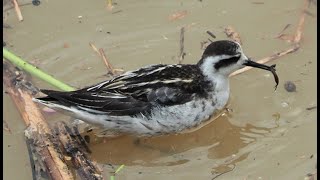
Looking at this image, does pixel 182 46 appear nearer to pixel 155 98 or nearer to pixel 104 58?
pixel 104 58

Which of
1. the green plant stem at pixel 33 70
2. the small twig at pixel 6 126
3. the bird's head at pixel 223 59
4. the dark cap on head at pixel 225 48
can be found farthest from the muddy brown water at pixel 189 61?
the dark cap on head at pixel 225 48

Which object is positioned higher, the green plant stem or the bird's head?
the bird's head

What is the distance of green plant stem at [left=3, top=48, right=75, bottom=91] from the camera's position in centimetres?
668

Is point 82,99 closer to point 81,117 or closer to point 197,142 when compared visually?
point 81,117

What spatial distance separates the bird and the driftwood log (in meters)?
0.27

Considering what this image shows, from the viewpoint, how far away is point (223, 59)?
636cm

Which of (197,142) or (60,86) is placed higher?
(60,86)

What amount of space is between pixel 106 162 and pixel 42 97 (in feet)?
2.52

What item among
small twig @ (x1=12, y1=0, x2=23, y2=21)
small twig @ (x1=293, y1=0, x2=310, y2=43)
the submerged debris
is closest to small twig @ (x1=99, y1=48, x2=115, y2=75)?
small twig @ (x1=12, y1=0, x2=23, y2=21)

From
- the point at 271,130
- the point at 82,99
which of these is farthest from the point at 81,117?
the point at 271,130

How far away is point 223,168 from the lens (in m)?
6.31

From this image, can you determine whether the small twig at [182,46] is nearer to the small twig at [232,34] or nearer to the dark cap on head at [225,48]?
the small twig at [232,34]

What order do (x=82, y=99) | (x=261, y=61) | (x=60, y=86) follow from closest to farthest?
(x=82, y=99) < (x=60, y=86) < (x=261, y=61)

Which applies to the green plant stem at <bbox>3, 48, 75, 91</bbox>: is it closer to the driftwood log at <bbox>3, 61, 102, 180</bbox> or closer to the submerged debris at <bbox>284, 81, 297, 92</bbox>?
the driftwood log at <bbox>3, 61, 102, 180</bbox>
